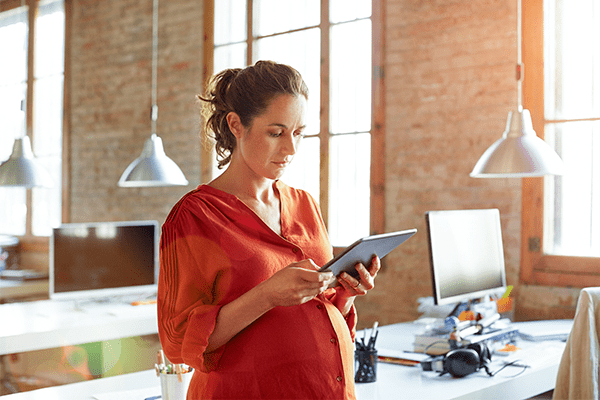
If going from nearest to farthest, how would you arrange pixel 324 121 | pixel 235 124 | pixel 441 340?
pixel 235 124
pixel 441 340
pixel 324 121

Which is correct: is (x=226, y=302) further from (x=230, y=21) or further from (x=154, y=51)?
(x=154, y=51)

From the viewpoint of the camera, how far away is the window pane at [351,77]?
161 inches

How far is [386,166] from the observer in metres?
3.88

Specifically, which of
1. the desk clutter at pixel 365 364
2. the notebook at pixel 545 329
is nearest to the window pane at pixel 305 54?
the notebook at pixel 545 329

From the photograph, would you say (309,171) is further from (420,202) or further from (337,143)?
(420,202)

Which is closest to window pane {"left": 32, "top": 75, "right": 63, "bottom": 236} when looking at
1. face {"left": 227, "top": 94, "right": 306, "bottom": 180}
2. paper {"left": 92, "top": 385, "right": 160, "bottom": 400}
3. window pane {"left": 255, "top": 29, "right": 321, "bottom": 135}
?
window pane {"left": 255, "top": 29, "right": 321, "bottom": 135}

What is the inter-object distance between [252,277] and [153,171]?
2.90m

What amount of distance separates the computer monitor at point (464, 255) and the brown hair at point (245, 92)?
4.17ft

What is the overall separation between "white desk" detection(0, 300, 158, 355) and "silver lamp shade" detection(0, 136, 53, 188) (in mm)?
772

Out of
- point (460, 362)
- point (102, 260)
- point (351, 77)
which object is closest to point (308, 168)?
point (351, 77)

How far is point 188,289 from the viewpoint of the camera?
1.25 metres

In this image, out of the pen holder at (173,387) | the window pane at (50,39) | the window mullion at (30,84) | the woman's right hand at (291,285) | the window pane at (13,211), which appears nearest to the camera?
the woman's right hand at (291,285)

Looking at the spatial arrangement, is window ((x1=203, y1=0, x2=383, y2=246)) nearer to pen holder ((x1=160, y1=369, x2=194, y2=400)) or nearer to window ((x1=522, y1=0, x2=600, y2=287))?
window ((x1=522, y1=0, x2=600, y2=287))

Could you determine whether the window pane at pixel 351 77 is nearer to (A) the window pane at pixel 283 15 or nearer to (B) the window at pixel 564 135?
(A) the window pane at pixel 283 15
